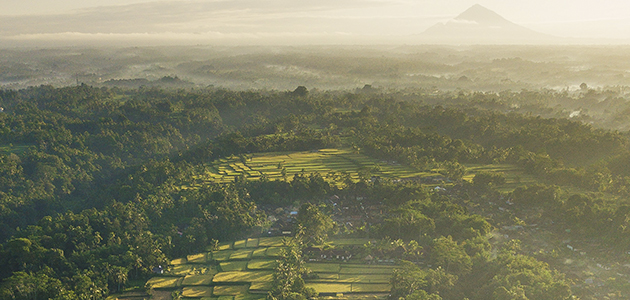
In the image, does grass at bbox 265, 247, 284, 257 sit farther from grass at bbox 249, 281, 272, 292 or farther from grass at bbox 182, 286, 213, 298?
grass at bbox 182, 286, 213, 298

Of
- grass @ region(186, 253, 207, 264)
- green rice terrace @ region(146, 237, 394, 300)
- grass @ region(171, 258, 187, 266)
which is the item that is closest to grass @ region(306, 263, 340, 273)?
green rice terrace @ region(146, 237, 394, 300)

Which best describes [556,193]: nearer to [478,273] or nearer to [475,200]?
[475,200]

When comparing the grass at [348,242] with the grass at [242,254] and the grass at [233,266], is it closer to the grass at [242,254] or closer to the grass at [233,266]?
the grass at [242,254]

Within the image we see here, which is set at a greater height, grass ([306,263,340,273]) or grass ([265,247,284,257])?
grass ([265,247,284,257])

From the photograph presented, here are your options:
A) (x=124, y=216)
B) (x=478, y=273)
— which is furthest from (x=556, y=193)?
(x=124, y=216)

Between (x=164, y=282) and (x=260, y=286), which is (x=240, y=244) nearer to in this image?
(x=260, y=286)

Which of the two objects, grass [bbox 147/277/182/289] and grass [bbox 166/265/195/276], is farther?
grass [bbox 166/265/195/276]

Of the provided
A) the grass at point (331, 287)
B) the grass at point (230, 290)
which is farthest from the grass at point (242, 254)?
the grass at point (331, 287)
